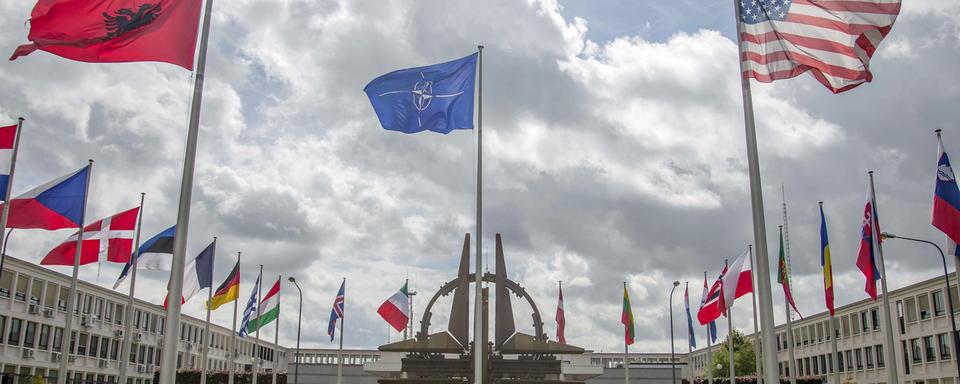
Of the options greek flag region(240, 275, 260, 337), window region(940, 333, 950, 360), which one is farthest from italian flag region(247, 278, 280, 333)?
window region(940, 333, 950, 360)

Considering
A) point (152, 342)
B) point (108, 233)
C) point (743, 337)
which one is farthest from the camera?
point (743, 337)

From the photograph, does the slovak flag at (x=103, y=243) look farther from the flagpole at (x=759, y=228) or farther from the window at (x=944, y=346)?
the window at (x=944, y=346)

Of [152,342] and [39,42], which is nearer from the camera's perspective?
[39,42]

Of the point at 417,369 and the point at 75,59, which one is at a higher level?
the point at 75,59

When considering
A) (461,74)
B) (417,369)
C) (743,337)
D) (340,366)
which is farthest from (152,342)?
(461,74)

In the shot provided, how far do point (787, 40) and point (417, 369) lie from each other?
81.0 feet

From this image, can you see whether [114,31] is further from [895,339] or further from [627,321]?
[895,339]

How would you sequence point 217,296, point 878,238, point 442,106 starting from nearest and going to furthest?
point 442,106, point 878,238, point 217,296

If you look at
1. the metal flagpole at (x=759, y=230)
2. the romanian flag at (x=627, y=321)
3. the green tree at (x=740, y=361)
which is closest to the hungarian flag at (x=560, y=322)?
the romanian flag at (x=627, y=321)

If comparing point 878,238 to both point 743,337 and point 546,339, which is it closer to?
point 546,339

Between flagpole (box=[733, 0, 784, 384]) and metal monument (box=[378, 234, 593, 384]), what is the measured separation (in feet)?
67.7

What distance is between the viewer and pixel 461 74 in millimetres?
22078

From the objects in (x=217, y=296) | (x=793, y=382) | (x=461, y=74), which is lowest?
(x=793, y=382)

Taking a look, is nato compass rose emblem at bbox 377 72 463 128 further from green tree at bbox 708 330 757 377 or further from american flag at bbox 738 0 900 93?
green tree at bbox 708 330 757 377
